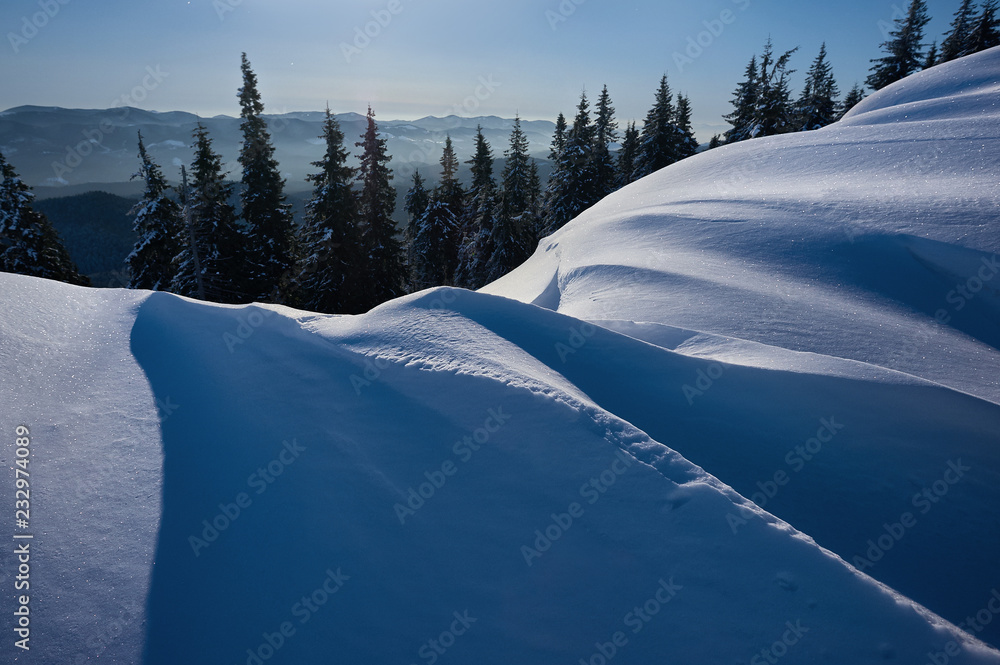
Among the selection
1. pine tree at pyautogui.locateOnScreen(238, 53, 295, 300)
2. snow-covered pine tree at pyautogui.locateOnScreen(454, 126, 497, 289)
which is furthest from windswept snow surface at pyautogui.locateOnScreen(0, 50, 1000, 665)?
snow-covered pine tree at pyautogui.locateOnScreen(454, 126, 497, 289)

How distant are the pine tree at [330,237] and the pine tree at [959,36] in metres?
37.4

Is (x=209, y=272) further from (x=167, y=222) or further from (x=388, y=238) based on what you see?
(x=388, y=238)

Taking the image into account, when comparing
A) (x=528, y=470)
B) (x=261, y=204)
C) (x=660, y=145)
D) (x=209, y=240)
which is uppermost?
(x=660, y=145)

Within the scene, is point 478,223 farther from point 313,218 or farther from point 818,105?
point 818,105

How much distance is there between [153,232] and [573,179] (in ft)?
73.8

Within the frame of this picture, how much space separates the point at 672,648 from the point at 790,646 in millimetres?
484

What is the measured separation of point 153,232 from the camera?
72.6 ft

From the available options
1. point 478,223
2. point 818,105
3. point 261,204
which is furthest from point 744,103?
point 261,204

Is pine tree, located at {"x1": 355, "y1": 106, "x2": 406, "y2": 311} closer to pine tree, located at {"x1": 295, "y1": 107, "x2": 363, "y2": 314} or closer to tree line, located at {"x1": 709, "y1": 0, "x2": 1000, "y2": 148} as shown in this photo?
pine tree, located at {"x1": 295, "y1": 107, "x2": 363, "y2": 314}

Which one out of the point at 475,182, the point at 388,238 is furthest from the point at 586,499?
the point at 475,182

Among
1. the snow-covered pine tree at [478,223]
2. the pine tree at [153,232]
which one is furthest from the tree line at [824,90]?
the pine tree at [153,232]

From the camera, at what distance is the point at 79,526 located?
2.47m

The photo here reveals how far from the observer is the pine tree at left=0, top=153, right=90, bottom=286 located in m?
19.4

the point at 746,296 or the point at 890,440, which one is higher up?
the point at 746,296
